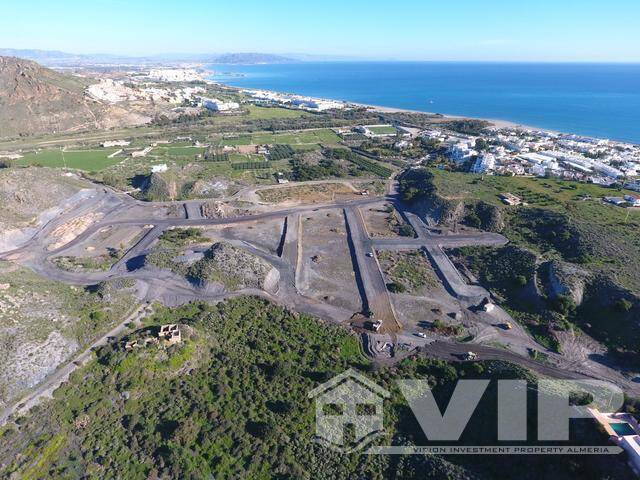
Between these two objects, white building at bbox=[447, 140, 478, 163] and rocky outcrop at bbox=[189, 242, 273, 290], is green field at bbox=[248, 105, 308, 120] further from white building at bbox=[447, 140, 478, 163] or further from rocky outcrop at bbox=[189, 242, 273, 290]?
rocky outcrop at bbox=[189, 242, 273, 290]

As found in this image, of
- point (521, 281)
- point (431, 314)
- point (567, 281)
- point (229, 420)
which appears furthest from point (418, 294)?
point (229, 420)

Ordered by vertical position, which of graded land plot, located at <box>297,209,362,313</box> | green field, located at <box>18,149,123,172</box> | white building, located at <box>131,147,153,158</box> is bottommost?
green field, located at <box>18,149,123,172</box>

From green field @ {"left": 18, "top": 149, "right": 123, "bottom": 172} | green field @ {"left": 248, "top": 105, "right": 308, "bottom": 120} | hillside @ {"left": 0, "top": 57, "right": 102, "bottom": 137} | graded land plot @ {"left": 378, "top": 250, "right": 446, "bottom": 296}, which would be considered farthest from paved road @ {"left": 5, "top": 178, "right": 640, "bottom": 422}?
green field @ {"left": 248, "top": 105, "right": 308, "bottom": 120}

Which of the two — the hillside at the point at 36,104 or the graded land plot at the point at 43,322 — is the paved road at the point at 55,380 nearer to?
the graded land plot at the point at 43,322

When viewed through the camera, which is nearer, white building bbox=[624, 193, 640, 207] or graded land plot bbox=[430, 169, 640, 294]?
graded land plot bbox=[430, 169, 640, 294]

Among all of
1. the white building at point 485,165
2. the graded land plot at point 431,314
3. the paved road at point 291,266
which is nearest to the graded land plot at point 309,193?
the paved road at point 291,266

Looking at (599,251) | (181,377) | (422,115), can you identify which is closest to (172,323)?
(181,377)

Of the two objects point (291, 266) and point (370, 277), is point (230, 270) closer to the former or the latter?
point (291, 266)
